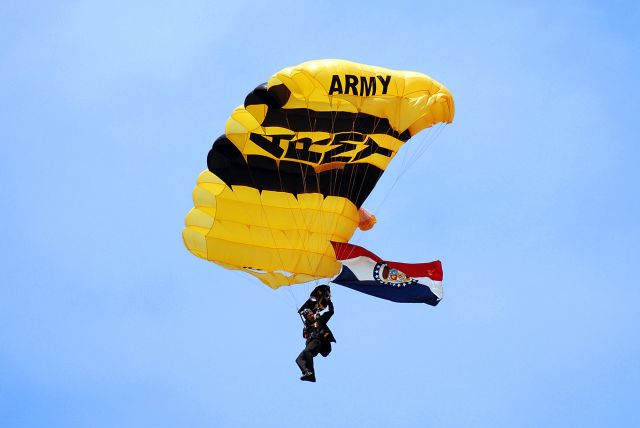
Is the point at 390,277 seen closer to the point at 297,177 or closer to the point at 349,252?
the point at 349,252

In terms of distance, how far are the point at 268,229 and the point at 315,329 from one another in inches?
105

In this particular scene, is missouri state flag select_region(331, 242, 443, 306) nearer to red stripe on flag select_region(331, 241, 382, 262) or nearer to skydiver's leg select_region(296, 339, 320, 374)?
red stripe on flag select_region(331, 241, 382, 262)

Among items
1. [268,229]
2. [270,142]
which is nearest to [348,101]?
[270,142]

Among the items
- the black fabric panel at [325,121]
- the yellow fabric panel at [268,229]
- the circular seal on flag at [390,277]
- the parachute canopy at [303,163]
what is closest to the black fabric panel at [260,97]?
the parachute canopy at [303,163]

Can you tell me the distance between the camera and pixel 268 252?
89.4 feet

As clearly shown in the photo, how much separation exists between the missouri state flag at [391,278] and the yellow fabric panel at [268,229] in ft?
3.02

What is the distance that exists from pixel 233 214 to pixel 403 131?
3571 millimetres

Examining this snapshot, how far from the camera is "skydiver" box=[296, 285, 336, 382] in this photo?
80.7 feet

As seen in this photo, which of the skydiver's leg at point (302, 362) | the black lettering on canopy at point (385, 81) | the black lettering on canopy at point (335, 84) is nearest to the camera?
the black lettering on canopy at point (335, 84)

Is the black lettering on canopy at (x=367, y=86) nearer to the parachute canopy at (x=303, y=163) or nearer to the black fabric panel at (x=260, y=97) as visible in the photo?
the parachute canopy at (x=303, y=163)

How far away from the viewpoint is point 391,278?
26.0m

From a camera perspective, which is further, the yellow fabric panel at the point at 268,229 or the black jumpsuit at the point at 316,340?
the yellow fabric panel at the point at 268,229

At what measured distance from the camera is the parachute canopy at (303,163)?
78.7 feet

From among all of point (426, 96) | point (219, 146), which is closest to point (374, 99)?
point (426, 96)
